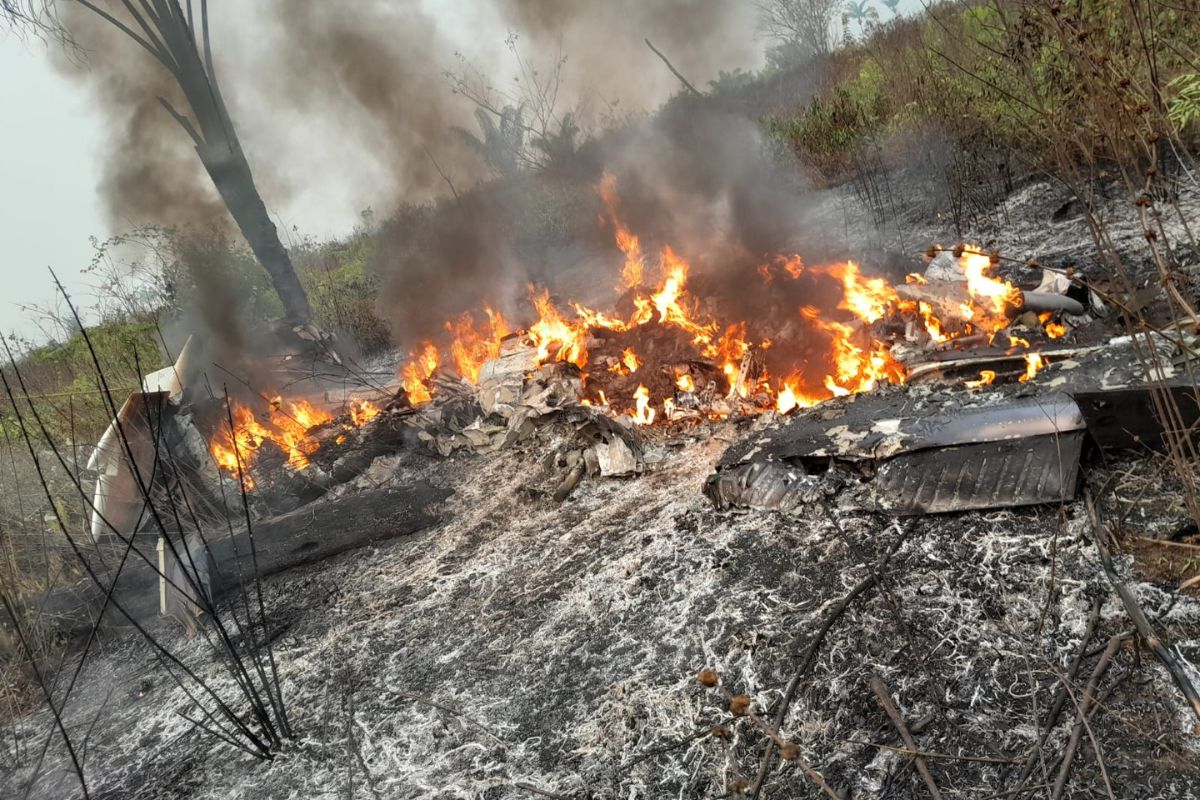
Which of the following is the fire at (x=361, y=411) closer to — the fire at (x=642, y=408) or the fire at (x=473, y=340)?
the fire at (x=473, y=340)

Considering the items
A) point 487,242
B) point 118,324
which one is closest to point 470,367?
point 487,242

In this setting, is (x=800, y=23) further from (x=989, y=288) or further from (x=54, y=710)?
(x=54, y=710)

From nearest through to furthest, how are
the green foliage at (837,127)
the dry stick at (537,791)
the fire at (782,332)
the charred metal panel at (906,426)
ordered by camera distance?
the dry stick at (537,791) < the charred metal panel at (906,426) < the fire at (782,332) < the green foliage at (837,127)

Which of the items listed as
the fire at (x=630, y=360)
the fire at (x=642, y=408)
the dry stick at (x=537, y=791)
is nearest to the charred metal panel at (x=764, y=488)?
the fire at (x=642, y=408)

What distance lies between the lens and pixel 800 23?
2133cm

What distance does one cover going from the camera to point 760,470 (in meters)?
4.34

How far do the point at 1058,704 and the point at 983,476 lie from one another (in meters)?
1.48

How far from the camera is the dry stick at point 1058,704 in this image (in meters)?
2.13

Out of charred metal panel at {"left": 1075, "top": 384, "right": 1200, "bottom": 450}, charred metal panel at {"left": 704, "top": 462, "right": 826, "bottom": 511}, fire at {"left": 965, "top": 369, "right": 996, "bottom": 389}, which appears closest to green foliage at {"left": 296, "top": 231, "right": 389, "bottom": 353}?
charred metal panel at {"left": 704, "top": 462, "right": 826, "bottom": 511}

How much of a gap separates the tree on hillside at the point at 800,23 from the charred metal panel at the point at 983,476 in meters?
19.9

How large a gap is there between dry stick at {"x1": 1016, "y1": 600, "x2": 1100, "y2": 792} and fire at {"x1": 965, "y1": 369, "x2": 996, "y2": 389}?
215 centimetres

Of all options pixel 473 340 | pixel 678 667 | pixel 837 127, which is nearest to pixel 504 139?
pixel 837 127

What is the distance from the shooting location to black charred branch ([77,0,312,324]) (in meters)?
9.41

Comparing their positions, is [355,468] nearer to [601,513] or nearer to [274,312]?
[601,513]
